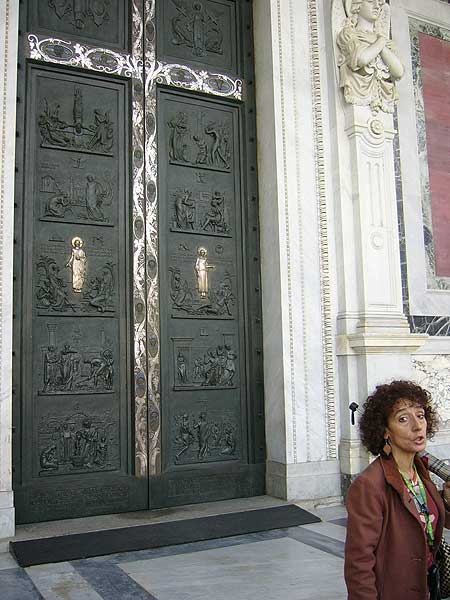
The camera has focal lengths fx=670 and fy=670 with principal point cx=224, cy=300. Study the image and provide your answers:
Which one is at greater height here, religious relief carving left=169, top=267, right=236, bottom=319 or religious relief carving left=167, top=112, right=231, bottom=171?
religious relief carving left=167, top=112, right=231, bottom=171

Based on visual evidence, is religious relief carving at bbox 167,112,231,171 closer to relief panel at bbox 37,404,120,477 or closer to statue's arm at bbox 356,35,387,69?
statue's arm at bbox 356,35,387,69

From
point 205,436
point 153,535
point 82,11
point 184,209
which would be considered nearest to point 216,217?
point 184,209

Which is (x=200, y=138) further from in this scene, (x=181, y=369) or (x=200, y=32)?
(x=181, y=369)

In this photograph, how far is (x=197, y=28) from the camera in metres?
7.06

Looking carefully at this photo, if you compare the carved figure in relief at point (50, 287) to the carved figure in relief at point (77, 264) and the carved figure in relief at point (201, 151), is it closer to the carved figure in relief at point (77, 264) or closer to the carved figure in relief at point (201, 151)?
the carved figure in relief at point (77, 264)

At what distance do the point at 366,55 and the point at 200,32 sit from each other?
1.75 meters

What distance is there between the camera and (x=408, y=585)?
7.94 ft

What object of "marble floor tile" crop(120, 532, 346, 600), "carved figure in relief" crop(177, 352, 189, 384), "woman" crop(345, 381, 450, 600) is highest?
"carved figure in relief" crop(177, 352, 189, 384)

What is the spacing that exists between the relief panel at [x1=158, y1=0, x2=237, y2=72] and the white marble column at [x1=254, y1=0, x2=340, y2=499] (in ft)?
1.13

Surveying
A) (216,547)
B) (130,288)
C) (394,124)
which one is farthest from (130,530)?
(394,124)

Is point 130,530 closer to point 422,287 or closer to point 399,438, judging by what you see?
point 399,438

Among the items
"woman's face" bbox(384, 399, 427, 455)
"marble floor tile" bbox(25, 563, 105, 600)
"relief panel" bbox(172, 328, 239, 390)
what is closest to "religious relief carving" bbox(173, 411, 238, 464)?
"relief panel" bbox(172, 328, 239, 390)

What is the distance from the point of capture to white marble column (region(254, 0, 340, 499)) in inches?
254

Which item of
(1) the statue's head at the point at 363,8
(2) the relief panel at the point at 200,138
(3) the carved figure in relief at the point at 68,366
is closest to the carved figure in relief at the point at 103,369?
(3) the carved figure in relief at the point at 68,366
